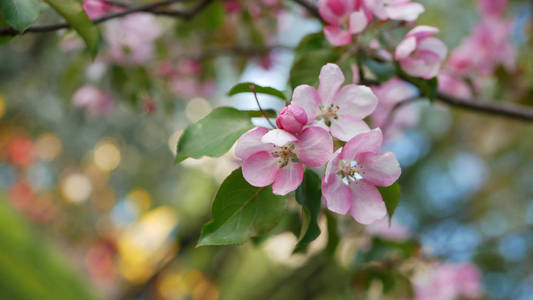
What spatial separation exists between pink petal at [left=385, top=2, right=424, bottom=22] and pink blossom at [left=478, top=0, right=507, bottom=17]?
86 centimetres

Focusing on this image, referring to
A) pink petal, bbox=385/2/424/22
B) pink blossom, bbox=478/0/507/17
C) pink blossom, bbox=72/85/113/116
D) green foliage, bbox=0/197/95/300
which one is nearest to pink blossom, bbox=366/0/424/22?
pink petal, bbox=385/2/424/22

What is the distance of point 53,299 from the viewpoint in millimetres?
2641

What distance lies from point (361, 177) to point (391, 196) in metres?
0.05

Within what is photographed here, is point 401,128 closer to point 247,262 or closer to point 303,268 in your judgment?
point 303,268

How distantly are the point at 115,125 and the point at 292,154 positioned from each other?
3.38 meters

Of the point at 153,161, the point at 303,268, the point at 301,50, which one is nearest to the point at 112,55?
the point at 301,50

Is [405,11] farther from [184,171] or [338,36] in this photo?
[184,171]

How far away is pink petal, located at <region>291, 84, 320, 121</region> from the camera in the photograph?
0.37 m

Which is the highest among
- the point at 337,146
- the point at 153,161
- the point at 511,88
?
the point at 337,146

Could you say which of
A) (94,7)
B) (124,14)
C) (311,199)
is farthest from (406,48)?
(94,7)

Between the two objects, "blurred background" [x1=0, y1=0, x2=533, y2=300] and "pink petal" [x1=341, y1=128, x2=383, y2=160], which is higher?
"pink petal" [x1=341, y1=128, x2=383, y2=160]

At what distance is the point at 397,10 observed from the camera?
0.49 metres

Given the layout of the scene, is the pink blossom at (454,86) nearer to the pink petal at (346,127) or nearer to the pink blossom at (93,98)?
the pink petal at (346,127)

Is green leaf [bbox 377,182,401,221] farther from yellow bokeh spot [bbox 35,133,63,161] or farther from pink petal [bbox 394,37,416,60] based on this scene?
yellow bokeh spot [bbox 35,133,63,161]
